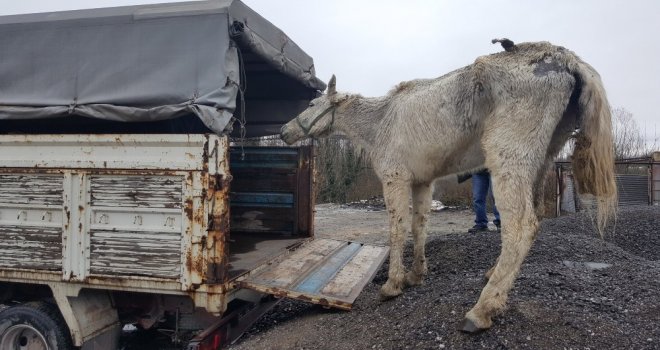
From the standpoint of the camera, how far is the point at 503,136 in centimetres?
392

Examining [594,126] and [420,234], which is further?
[420,234]

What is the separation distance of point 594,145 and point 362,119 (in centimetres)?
241

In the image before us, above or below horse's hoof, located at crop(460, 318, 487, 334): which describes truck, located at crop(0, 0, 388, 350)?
above

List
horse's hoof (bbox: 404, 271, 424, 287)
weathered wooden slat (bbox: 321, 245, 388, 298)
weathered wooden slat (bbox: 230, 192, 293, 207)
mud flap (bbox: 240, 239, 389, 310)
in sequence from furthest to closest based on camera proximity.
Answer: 1. weathered wooden slat (bbox: 230, 192, 293, 207)
2. horse's hoof (bbox: 404, 271, 424, 287)
3. weathered wooden slat (bbox: 321, 245, 388, 298)
4. mud flap (bbox: 240, 239, 389, 310)

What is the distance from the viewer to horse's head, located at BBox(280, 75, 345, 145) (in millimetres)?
5785

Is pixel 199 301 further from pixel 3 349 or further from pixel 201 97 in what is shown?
pixel 3 349

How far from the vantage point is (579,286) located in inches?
181

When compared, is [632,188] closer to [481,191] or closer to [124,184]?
[481,191]

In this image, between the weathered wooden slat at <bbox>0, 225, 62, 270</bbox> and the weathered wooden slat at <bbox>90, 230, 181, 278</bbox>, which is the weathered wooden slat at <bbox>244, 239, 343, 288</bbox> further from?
the weathered wooden slat at <bbox>0, 225, 62, 270</bbox>

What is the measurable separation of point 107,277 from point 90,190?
0.72 metres

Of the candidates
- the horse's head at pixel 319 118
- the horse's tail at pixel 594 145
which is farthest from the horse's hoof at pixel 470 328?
the horse's head at pixel 319 118

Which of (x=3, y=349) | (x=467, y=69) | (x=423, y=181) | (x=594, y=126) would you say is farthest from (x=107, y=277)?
(x=594, y=126)

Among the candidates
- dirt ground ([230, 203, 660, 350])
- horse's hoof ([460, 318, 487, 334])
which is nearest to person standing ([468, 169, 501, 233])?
dirt ground ([230, 203, 660, 350])

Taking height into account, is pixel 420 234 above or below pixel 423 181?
below
